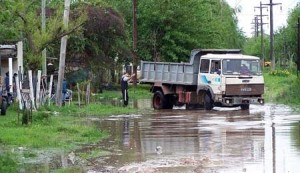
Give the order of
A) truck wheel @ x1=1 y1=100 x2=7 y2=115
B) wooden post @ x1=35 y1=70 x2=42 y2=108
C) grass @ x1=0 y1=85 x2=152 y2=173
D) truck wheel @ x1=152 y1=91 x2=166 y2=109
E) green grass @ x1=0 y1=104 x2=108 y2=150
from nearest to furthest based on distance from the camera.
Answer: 1. grass @ x1=0 y1=85 x2=152 y2=173
2. green grass @ x1=0 y1=104 x2=108 y2=150
3. truck wheel @ x1=1 y1=100 x2=7 y2=115
4. wooden post @ x1=35 y1=70 x2=42 y2=108
5. truck wheel @ x1=152 y1=91 x2=166 y2=109

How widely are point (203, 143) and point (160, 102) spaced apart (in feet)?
57.0

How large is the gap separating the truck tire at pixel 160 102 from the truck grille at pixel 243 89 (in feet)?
15.0

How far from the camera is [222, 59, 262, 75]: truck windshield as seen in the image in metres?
33.2

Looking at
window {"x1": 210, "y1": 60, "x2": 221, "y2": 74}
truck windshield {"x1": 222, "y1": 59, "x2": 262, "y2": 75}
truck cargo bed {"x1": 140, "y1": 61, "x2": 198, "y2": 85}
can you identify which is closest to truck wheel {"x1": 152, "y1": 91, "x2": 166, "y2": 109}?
truck cargo bed {"x1": 140, "y1": 61, "x2": 198, "y2": 85}

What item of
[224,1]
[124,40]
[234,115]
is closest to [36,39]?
[234,115]

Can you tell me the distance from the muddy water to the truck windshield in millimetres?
3303

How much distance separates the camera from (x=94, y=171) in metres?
14.5

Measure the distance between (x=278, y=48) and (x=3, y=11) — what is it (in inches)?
3449

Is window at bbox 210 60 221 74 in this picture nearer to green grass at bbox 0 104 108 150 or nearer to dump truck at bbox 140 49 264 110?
dump truck at bbox 140 49 264 110

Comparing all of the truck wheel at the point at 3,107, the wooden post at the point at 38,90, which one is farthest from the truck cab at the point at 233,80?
the truck wheel at the point at 3,107

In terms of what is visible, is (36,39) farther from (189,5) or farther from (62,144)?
(189,5)

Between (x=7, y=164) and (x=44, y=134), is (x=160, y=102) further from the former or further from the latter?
(x=7, y=164)

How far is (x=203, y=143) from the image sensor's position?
19516 mm

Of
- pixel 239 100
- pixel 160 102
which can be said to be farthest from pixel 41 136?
pixel 160 102
